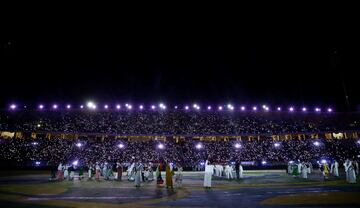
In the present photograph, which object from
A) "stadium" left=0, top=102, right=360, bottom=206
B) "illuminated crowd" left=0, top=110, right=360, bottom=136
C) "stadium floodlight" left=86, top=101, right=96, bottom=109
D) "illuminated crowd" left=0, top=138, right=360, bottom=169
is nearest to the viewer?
"illuminated crowd" left=0, top=138, right=360, bottom=169

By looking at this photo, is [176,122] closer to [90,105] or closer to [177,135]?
[177,135]

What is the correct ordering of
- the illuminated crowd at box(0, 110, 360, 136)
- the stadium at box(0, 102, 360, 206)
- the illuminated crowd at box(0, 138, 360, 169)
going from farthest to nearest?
the illuminated crowd at box(0, 110, 360, 136) → the stadium at box(0, 102, 360, 206) → the illuminated crowd at box(0, 138, 360, 169)

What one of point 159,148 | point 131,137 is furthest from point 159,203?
point 131,137

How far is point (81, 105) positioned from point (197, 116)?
73.9 ft

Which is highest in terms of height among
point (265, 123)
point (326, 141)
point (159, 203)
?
point (265, 123)

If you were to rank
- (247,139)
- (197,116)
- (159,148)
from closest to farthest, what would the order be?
(159,148), (247,139), (197,116)

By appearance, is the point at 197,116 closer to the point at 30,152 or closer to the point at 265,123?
the point at 265,123

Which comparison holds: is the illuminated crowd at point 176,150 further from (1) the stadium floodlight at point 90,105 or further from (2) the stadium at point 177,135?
(1) the stadium floodlight at point 90,105

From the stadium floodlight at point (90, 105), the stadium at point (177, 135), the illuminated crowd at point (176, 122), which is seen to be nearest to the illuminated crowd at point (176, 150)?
the stadium at point (177, 135)

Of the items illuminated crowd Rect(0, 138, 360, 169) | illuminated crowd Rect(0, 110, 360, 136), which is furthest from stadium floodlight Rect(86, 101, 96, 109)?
illuminated crowd Rect(0, 138, 360, 169)

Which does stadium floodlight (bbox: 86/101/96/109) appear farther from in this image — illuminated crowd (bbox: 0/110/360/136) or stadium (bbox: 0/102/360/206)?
illuminated crowd (bbox: 0/110/360/136)

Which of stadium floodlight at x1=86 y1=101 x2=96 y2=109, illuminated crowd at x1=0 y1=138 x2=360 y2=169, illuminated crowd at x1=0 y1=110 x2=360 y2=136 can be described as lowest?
illuminated crowd at x1=0 y1=138 x2=360 y2=169

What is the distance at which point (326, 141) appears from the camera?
5025 centimetres

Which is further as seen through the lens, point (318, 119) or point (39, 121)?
point (318, 119)
